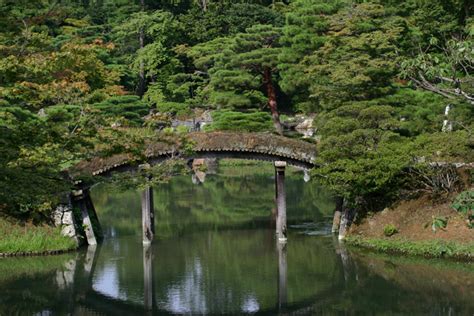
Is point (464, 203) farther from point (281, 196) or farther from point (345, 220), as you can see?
point (345, 220)

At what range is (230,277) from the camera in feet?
80.0

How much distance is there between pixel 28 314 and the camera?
2044 cm

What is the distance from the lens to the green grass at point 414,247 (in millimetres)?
24891

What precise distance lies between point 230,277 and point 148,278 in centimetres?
275

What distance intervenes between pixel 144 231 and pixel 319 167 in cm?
738

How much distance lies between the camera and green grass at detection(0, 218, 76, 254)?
26.7 meters

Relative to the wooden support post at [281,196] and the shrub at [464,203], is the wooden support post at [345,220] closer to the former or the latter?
the wooden support post at [281,196]

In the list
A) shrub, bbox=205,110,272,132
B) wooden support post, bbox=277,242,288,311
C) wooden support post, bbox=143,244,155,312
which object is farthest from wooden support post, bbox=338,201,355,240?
shrub, bbox=205,110,272,132

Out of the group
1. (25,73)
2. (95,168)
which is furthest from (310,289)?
(25,73)

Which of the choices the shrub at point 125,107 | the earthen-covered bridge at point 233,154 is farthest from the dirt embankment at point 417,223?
the shrub at point 125,107

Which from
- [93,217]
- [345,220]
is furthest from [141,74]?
[345,220]

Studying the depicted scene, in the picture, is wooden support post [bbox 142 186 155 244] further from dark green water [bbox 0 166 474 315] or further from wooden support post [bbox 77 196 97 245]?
wooden support post [bbox 77 196 97 245]

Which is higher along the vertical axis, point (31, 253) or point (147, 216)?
point (147, 216)

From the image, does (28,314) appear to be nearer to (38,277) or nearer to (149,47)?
(38,277)
